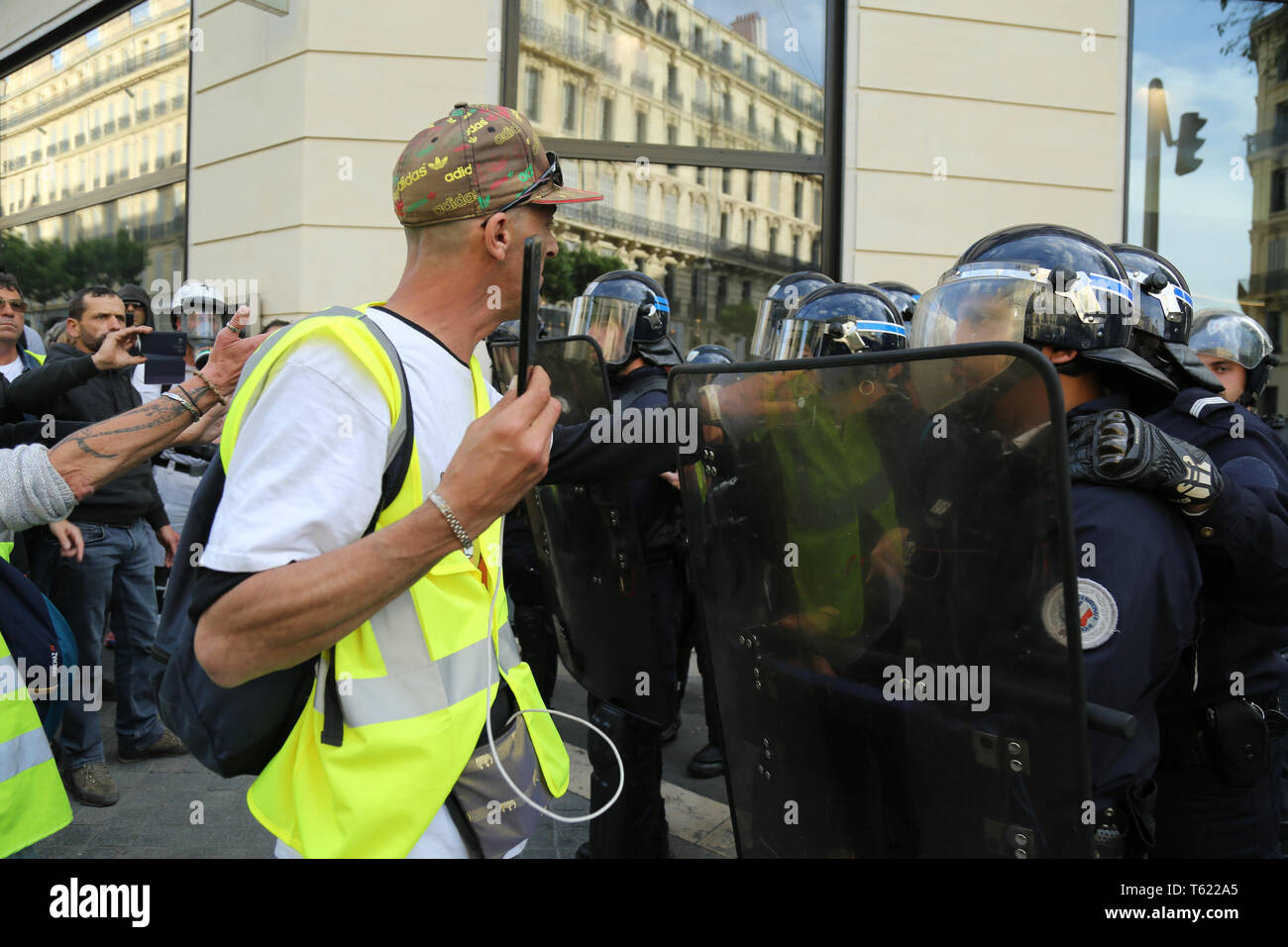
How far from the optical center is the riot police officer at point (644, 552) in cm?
314

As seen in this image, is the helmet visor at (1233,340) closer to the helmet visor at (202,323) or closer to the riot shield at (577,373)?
the riot shield at (577,373)

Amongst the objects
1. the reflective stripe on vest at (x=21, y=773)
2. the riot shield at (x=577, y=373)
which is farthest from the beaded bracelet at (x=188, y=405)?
the riot shield at (x=577, y=373)

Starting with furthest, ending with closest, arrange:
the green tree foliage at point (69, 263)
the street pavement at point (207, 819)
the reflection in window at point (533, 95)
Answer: the green tree foliage at point (69, 263) → the reflection in window at point (533, 95) → the street pavement at point (207, 819)

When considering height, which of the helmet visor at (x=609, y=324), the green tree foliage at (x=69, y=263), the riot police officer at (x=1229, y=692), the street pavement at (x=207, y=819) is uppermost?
the green tree foliage at (x=69, y=263)

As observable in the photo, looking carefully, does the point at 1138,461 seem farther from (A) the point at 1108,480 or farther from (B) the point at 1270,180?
(B) the point at 1270,180

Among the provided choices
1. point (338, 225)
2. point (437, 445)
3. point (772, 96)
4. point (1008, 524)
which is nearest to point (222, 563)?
point (437, 445)

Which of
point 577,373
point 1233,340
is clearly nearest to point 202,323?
point 577,373

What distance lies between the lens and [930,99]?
22.6ft

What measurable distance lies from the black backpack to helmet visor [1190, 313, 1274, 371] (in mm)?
3852

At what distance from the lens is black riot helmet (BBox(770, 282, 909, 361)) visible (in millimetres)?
3127

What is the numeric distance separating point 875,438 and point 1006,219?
6.29m

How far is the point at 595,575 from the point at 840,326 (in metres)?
1.18

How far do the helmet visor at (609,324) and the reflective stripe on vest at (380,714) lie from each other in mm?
2246

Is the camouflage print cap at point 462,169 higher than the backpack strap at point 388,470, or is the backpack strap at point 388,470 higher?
the camouflage print cap at point 462,169
